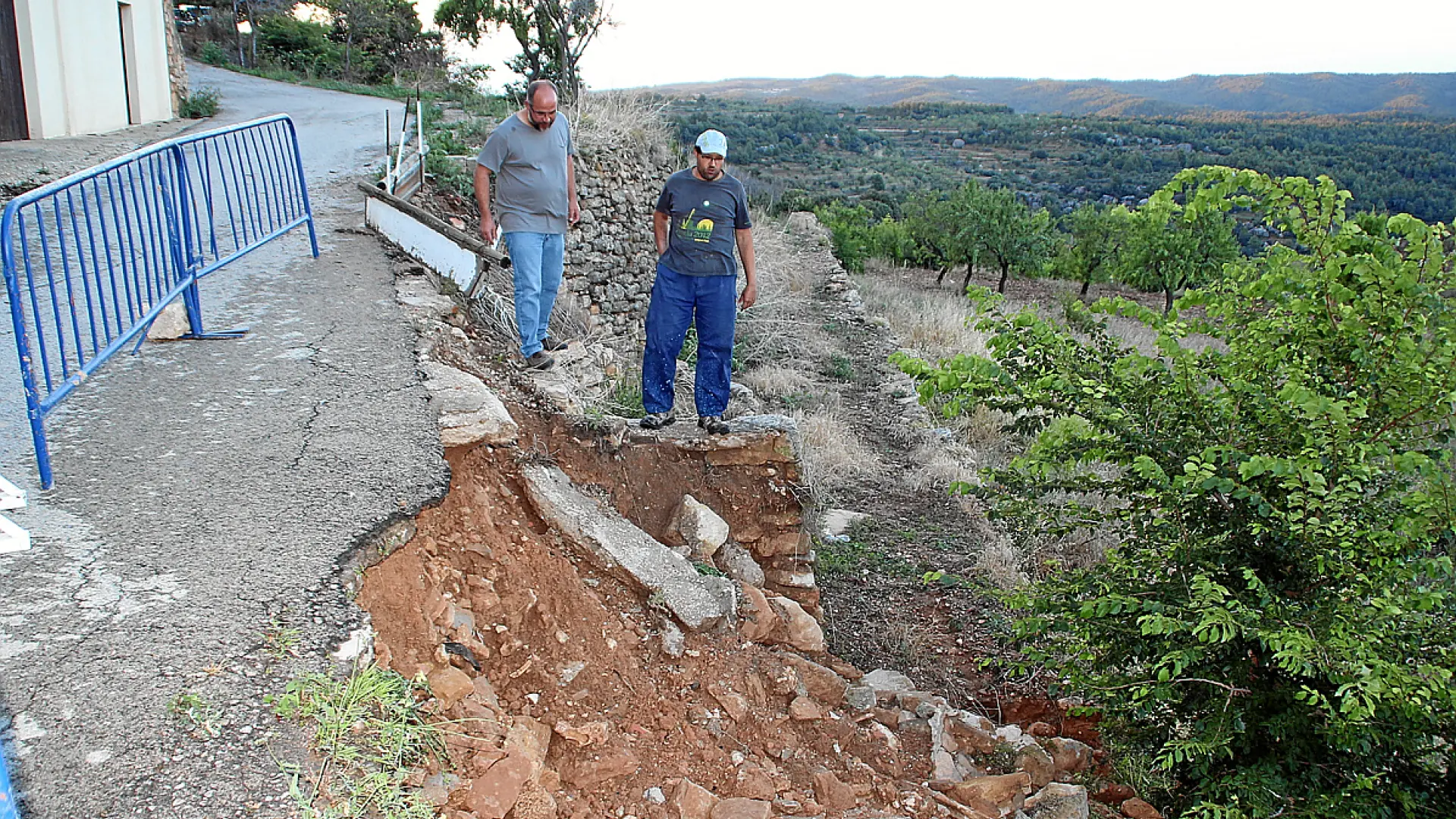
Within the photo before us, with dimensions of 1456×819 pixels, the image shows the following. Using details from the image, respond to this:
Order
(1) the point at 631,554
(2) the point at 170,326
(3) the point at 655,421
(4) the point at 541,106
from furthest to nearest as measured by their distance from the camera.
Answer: (3) the point at 655,421 < (4) the point at 541,106 < (2) the point at 170,326 < (1) the point at 631,554

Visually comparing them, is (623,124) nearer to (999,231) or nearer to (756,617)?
(756,617)

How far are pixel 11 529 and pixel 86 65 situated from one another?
38.6ft

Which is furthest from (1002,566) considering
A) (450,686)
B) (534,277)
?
(450,686)

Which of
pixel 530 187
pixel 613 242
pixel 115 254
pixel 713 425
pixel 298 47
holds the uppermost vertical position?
pixel 298 47

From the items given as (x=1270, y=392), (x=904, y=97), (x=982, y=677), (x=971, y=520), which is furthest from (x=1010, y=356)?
(x=904, y=97)

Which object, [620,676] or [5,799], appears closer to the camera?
[5,799]

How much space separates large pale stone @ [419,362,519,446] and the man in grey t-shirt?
38.7 inches

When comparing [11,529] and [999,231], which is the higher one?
[11,529]

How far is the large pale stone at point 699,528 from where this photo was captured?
4.92m

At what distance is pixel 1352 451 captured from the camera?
9.03ft

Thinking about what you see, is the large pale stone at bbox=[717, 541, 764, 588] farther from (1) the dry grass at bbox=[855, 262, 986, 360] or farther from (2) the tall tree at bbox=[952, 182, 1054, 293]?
(2) the tall tree at bbox=[952, 182, 1054, 293]

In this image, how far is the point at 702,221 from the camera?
4988 mm

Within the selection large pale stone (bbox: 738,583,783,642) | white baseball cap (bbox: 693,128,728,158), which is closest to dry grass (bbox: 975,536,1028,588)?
large pale stone (bbox: 738,583,783,642)

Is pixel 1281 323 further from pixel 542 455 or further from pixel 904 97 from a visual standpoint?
pixel 904 97
